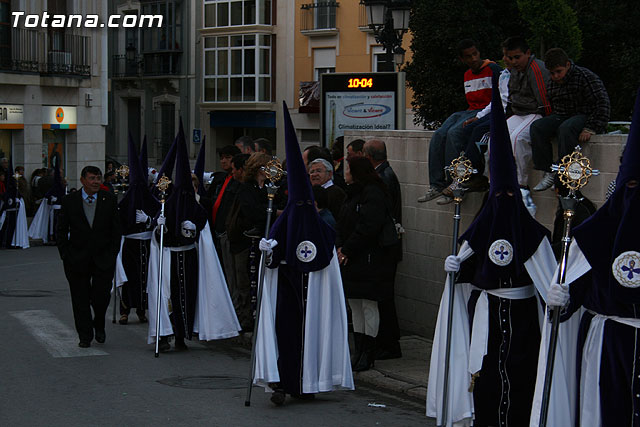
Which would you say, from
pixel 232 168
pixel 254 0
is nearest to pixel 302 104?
pixel 254 0

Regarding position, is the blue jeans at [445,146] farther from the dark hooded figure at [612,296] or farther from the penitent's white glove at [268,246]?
the dark hooded figure at [612,296]

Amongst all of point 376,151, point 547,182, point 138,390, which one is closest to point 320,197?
point 376,151

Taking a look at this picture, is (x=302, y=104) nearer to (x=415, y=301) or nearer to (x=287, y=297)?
(x=415, y=301)

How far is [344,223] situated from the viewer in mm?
9852

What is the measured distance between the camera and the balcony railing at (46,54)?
32.8 metres

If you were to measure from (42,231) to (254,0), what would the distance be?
2457 cm

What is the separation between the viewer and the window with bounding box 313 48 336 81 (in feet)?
149

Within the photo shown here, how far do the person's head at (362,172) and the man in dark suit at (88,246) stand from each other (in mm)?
3016

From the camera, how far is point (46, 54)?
33.9 metres

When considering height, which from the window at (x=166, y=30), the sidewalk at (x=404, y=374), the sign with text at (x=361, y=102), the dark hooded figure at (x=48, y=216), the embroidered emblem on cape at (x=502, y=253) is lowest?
the sidewalk at (x=404, y=374)

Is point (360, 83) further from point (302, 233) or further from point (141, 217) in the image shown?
point (302, 233)

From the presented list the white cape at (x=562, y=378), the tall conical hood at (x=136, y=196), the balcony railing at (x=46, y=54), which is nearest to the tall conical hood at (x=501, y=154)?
the white cape at (x=562, y=378)

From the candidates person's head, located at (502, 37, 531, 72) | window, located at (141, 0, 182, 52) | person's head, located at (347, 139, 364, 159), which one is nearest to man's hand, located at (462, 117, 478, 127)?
person's head, located at (502, 37, 531, 72)

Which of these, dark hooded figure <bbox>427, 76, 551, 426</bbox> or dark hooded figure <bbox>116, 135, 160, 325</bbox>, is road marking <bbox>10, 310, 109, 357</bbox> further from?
dark hooded figure <bbox>427, 76, 551, 426</bbox>
